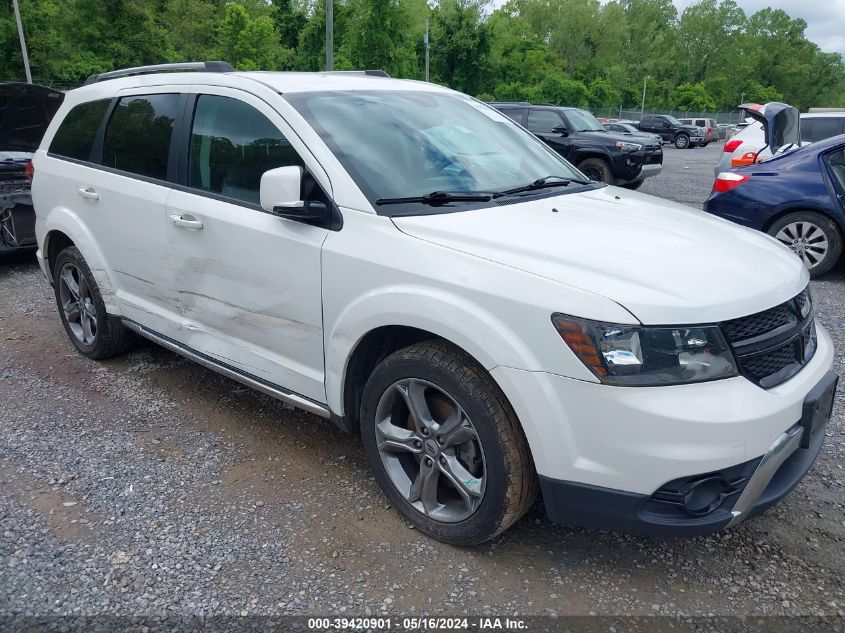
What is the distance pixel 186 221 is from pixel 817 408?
2.91m

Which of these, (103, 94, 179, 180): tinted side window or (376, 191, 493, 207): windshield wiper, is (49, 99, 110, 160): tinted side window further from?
(376, 191, 493, 207): windshield wiper

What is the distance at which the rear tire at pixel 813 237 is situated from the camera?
265 inches

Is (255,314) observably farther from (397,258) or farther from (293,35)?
(293,35)

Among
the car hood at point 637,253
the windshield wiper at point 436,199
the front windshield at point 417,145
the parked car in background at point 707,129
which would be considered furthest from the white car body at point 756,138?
the parked car in background at point 707,129

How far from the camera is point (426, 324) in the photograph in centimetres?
262

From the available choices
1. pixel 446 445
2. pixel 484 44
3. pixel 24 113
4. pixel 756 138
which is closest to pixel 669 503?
pixel 446 445

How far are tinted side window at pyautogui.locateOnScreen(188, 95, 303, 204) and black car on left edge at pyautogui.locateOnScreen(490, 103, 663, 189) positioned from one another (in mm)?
10390

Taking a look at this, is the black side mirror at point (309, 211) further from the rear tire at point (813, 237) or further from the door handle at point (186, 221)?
the rear tire at point (813, 237)

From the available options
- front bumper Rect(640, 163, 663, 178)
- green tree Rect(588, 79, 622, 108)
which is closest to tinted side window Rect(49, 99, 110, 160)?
front bumper Rect(640, 163, 663, 178)

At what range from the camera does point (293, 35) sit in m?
49.1

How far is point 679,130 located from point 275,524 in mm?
42091

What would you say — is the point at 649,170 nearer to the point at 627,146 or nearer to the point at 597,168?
the point at 627,146

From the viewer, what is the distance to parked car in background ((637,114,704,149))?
132ft

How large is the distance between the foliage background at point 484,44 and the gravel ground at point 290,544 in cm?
3047
